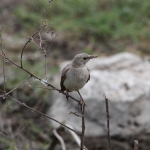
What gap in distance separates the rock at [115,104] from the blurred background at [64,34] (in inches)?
22.1

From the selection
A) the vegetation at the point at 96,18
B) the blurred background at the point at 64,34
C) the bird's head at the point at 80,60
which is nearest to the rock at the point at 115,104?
the blurred background at the point at 64,34

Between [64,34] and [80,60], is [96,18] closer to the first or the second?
[64,34]

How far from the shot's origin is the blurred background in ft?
22.8

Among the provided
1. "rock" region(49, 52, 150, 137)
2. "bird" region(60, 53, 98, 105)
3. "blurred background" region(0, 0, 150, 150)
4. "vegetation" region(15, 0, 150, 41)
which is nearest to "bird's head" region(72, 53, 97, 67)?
"bird" region(60, 53, 98, 105)

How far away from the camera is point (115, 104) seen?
19.8ft

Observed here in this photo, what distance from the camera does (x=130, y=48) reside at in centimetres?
855

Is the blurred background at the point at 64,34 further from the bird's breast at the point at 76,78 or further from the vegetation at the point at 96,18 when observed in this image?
the bird's breast at the point at 76,78

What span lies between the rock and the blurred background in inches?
22.1

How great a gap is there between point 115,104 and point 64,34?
322cm

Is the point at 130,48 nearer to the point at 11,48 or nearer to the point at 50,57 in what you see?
the point at 50,57

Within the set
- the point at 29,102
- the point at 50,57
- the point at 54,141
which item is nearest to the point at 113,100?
the point at 54,141

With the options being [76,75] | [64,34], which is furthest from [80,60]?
[64,34]

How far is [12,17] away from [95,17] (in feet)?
6.41

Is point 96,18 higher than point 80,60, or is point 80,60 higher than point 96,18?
point 96,18
